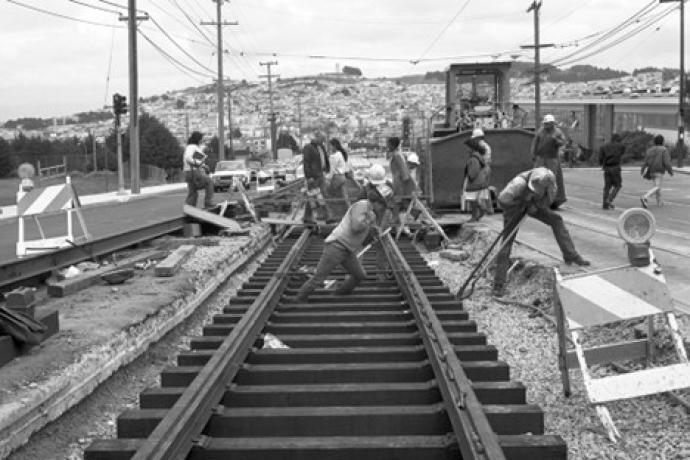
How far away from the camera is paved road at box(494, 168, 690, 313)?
9.93 meters

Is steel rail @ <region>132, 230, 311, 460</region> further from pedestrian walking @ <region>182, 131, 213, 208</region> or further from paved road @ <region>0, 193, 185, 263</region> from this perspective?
pedestrian walking @ <region>182, 131, 213, 208</region>

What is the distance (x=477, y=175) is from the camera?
49.4 ft

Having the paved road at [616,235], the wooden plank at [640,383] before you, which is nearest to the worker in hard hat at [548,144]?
the paved road at [616,235]

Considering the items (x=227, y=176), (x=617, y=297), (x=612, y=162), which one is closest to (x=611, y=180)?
(x=612, y=162)

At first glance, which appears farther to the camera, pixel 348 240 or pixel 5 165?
pixel 5 165

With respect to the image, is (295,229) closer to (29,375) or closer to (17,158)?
(29,375)

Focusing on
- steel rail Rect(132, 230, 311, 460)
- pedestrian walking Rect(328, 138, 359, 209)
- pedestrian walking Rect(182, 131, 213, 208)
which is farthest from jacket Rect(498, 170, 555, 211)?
pedestrian walking Rect(182, 131, 213, 208)

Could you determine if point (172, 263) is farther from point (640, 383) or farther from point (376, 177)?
point (640, 383)

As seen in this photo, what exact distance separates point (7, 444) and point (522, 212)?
6.06 metres

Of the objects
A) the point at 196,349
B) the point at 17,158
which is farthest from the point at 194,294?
the point at 17,158

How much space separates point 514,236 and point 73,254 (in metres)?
5.67

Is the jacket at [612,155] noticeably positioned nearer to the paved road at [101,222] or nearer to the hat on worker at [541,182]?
the paved road at [101,222]

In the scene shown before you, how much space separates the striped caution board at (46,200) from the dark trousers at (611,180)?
12.2 m

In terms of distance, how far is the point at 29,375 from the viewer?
18.3 feet
